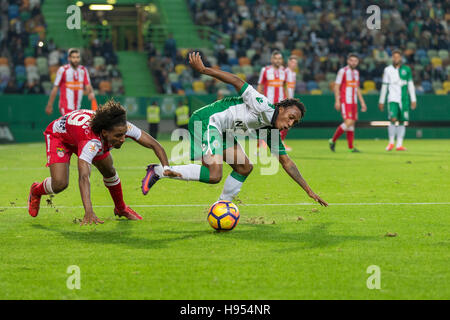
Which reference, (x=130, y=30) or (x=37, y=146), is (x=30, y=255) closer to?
(x=37, y=146)

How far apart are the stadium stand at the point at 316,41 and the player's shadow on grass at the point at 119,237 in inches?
781

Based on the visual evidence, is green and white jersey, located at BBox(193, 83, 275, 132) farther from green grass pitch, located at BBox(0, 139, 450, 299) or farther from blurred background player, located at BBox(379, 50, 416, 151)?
blurred background player, located at BBox(379, 50, 416, 151)

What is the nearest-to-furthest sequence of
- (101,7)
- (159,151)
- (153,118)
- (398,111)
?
(159,151) → (398,111) → (153,118) → (101,7)

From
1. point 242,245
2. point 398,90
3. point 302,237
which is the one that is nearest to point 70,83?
point 398,90

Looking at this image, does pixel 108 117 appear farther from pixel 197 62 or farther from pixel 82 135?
pixel 197 62

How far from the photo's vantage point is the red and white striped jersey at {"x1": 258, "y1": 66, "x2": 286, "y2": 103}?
1816 centimetres

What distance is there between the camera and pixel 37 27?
2847 centimetres

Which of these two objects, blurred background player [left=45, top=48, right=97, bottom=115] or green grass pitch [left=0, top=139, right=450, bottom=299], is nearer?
green grass pitch [left=0, top=139, right=450, bottom=299]

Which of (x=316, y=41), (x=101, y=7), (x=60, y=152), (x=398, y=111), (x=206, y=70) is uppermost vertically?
(x=101, y=7)

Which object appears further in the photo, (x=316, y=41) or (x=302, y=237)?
(x=316, y=41)

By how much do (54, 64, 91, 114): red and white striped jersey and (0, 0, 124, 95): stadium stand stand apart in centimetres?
966

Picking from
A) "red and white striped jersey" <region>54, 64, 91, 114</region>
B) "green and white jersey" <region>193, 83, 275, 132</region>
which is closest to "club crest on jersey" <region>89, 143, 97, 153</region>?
"green and white jersey" <region>193, 83, 275, 132</region>

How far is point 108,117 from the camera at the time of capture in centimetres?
655

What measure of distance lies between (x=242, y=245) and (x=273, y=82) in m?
12.6
